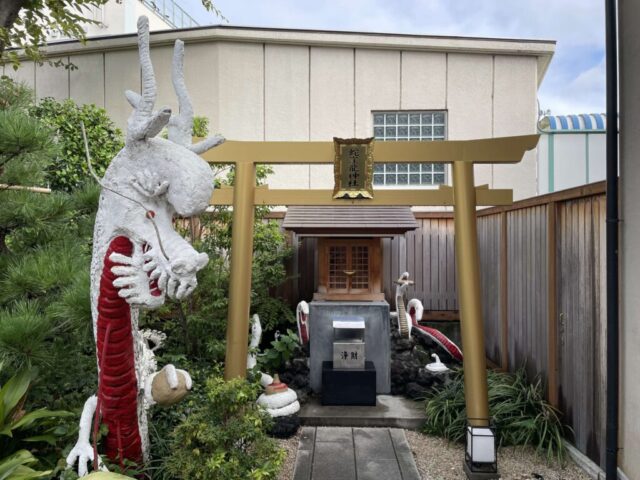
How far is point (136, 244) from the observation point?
7.86 feet

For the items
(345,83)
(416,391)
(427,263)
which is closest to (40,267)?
(416,391)

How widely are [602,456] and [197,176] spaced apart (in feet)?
12.4

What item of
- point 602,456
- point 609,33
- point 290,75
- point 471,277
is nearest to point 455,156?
point 471,277

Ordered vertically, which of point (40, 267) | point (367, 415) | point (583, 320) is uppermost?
point (40, 267)

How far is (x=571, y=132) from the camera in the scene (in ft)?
31.4

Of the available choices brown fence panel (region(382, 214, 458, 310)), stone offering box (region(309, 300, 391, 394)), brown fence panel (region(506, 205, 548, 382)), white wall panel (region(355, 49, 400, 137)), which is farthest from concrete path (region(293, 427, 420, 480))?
white wall panel (region(355, 49, 400, 137))

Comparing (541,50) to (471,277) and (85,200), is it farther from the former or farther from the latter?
(85,200)

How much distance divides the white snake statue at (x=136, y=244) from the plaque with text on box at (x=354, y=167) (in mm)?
1939

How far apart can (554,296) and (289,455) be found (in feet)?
10.0

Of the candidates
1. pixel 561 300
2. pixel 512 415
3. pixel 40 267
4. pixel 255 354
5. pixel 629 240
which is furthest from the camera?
pixel 255 354

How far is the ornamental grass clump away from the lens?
158 inches

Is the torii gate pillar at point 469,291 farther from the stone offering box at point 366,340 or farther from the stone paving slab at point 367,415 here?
the stone offering box at point 366,340

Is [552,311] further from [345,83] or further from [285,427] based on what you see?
[345,83]

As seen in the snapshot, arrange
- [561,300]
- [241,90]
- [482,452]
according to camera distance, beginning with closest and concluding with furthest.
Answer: [482,452] → [561,300] → [241,90]
